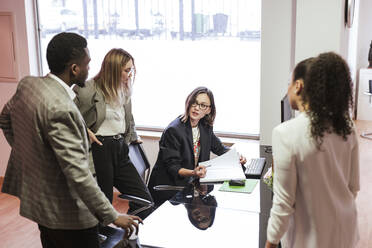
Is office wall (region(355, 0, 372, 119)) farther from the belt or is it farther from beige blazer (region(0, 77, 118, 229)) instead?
beige blazer (region(0, 77, 118, 229))

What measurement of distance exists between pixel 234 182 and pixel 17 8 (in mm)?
3032

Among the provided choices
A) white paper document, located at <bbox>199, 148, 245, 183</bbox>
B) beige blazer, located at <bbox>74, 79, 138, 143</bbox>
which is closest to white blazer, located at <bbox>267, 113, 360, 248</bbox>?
white paper document, located at <bbox>199, 148, 245, 183</bbox>

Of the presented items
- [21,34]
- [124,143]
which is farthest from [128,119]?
[21,34]

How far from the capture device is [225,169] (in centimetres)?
273

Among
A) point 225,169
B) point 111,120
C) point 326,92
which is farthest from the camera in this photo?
point 111,120

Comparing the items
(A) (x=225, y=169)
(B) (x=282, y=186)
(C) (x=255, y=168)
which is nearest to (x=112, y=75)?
(A) (x=225, y=169)

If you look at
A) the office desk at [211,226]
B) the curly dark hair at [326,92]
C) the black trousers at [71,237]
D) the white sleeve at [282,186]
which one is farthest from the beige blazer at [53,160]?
the curly dark hair at [326,92]

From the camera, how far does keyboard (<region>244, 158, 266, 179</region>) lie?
2.71 metres

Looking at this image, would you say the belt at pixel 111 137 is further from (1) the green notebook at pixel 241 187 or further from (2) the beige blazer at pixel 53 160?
(2) the beige blazer at pixel 53 160

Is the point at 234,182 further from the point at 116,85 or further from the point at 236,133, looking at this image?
the point at 236,133

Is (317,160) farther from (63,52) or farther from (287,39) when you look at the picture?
(287,39)

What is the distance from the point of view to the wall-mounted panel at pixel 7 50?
14.3 ft

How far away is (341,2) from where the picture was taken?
3201 millimetres

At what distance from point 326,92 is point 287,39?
227 cm
